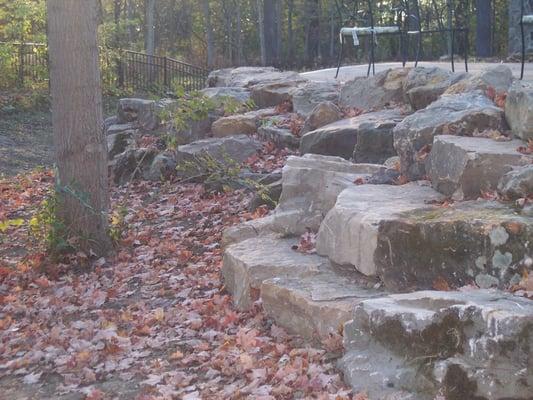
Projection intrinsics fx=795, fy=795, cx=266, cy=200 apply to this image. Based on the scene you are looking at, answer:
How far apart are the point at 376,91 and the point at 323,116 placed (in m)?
0.70

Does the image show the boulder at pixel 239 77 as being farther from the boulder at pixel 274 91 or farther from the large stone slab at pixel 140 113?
the large stone slab at pixel 140 113

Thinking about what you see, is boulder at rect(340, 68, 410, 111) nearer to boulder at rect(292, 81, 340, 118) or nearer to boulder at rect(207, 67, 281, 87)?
boulder at rect(292, 81, 340, 118)

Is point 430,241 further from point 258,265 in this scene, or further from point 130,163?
point 130,163

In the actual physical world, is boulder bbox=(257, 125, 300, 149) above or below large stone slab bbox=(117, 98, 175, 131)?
below

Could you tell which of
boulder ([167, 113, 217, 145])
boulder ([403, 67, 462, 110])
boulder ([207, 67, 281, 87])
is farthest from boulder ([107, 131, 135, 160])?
boulder ([403, 67, 462, 110])

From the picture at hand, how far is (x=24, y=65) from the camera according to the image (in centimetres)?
2208

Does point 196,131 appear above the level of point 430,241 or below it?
above

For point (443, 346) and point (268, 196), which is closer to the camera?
point (443, 346)

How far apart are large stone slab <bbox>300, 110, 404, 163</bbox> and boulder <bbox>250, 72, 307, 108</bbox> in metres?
2.37

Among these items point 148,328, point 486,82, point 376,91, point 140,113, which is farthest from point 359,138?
point 140,113

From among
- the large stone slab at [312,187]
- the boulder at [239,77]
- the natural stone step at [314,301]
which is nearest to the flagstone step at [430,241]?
the natural stone step at [314,301]

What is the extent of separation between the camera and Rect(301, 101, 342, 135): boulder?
920 cm

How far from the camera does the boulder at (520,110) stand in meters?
5.38

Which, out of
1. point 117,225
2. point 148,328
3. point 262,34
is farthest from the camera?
point 262,34
